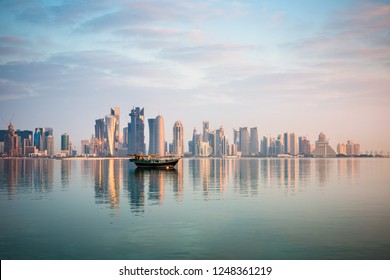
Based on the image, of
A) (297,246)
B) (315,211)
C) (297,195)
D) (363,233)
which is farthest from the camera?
(297,195)

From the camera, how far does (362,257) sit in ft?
91.7

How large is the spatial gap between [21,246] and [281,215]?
25.9 meters

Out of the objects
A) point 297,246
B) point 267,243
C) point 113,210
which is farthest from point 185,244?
point 113,210

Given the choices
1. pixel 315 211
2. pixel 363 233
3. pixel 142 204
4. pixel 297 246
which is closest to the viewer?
pixel 297 246

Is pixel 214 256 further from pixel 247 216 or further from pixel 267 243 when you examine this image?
pixel 247 216

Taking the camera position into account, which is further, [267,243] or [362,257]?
[267,243]

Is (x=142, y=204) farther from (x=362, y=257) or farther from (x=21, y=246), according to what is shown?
(x=362, y=257)

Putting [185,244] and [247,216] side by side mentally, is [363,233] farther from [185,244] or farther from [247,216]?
[185,244]

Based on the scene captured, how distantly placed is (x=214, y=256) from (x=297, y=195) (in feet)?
123

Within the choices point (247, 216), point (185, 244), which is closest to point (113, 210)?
point (247, 216)

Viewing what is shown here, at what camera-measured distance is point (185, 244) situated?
102ft
